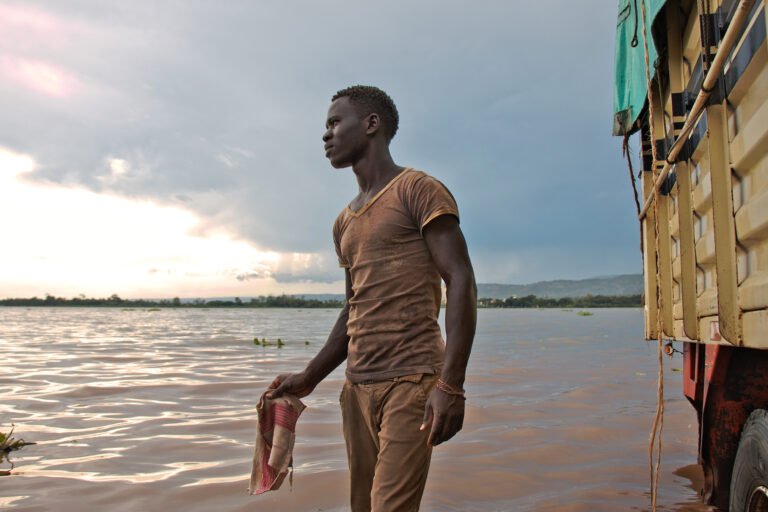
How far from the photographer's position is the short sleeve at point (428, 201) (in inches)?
83.0

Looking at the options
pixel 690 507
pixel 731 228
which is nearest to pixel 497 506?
pixel 690 507

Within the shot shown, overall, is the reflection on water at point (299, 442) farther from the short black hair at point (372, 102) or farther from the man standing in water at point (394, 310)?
the short black hair at point (372, 102)

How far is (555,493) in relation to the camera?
13.9 ft

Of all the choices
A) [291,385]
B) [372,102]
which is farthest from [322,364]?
[372,102]

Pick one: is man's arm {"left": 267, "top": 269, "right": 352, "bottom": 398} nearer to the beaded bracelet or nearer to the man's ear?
the man's ear

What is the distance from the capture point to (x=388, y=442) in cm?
206

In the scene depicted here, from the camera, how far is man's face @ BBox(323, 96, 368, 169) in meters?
2.44

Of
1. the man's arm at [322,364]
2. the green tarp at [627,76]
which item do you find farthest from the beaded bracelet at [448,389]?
the green tarp at [627,76]

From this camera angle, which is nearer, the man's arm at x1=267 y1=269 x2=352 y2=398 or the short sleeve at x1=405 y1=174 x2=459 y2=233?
the short sleeve at x1=405 y1=174 x2=459 y2=233

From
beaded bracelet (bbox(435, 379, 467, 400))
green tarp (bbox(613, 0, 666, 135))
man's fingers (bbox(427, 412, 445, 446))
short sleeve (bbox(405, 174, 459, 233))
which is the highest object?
green tarp (bbox(613, 0, 666, 135))

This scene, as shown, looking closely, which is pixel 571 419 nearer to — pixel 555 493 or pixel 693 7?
pixel 555 493

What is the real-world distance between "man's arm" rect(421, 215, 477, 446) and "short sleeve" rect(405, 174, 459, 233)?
32mm

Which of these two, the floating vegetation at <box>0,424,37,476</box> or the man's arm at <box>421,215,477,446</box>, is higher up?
the man's arm at <box>421,215,477,446</box>

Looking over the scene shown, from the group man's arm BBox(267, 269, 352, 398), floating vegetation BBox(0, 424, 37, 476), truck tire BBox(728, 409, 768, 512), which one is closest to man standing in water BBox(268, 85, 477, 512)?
man's arm BBox(267, 269, 352, 398)
